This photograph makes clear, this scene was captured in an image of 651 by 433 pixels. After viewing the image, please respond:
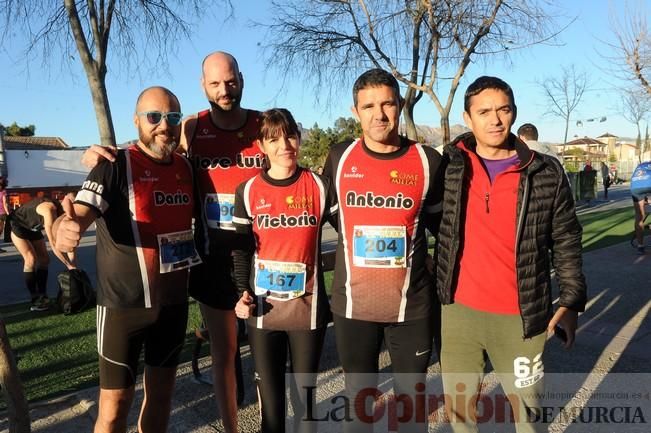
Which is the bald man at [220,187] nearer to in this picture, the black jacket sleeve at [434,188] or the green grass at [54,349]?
the black jacket sleeve at [434,188]

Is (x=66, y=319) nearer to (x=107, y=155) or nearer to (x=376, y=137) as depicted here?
(x=107, y=155)

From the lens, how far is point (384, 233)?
2.43 metres

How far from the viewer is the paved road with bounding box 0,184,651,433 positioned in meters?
3.25

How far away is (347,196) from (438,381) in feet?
7.07

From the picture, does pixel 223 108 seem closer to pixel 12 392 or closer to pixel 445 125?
pixel 12 392

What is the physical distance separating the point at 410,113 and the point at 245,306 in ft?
24.3

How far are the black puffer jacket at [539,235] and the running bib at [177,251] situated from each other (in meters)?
1.35

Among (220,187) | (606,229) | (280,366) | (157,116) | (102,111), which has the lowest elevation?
(606,229)

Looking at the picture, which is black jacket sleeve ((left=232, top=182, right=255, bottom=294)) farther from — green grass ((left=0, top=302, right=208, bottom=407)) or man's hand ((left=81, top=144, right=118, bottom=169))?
green grass ((left=0, top=302, right=208, bottom=407))

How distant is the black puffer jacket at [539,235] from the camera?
2.29 m

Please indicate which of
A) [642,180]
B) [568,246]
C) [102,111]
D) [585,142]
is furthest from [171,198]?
[585,142]

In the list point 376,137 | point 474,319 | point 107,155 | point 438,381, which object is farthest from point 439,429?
point 107,155

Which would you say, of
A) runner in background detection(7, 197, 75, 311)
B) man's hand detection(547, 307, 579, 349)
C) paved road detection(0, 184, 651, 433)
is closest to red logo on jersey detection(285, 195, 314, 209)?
man's hand detection(547, 307, 579, 349)

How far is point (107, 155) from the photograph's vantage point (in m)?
2.40
